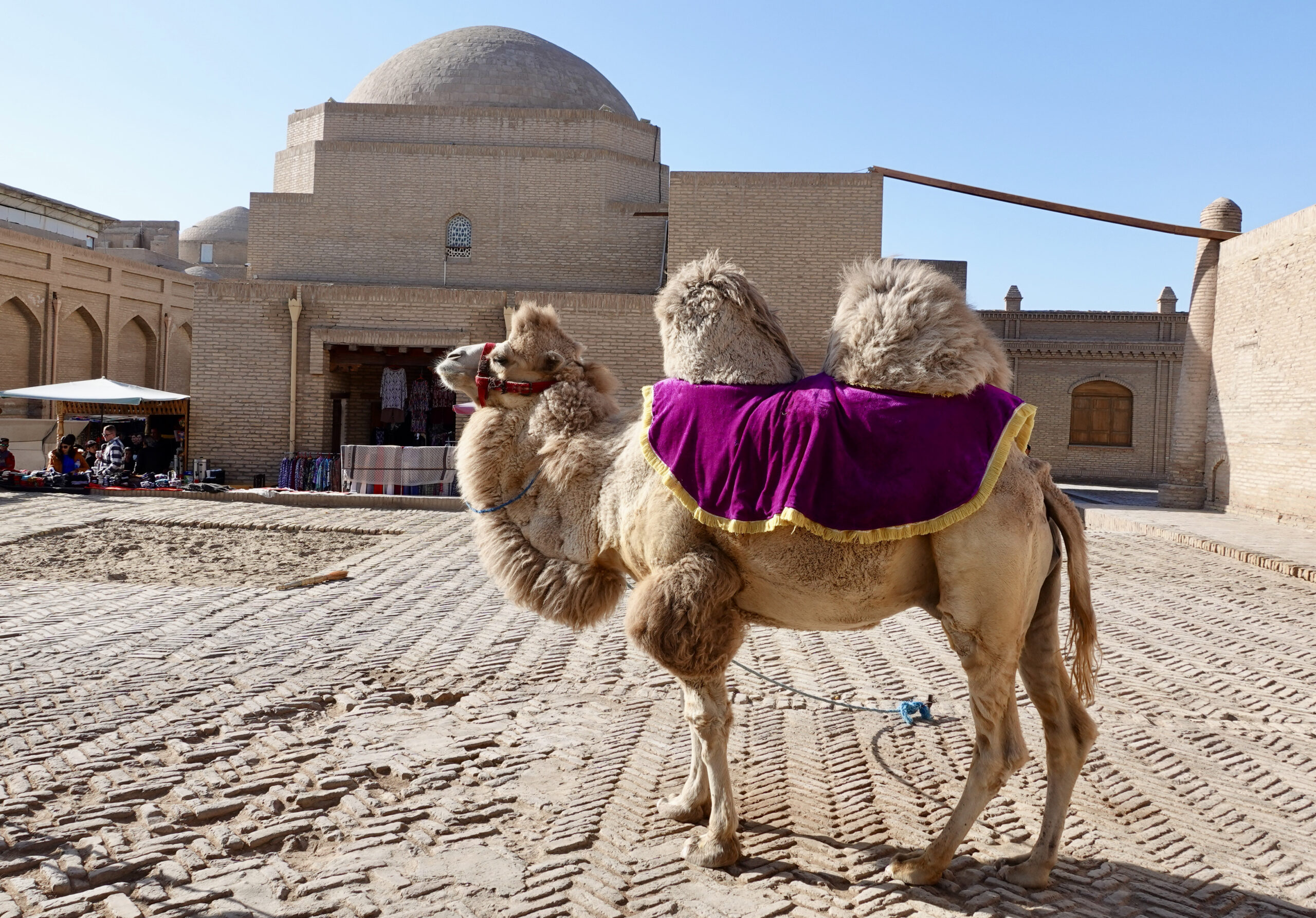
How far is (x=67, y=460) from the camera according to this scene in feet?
57.7

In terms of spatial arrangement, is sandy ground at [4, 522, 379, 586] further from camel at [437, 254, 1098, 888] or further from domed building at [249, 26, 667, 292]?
domed building at [249, 26, 667, 292]

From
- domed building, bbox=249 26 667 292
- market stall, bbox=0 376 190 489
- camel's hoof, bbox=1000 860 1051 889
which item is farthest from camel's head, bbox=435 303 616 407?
domed building, bbox=249 26 667 292

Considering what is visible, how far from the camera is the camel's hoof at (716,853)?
324cm

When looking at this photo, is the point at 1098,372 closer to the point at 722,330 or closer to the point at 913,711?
the point at 913,711

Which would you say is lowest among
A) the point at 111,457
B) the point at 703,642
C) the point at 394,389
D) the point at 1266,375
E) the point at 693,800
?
the point at 693,800

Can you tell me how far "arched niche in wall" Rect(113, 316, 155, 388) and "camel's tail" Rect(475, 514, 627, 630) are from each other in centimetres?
3043

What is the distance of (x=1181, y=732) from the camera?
16.0ft

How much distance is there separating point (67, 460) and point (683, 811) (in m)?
17.9

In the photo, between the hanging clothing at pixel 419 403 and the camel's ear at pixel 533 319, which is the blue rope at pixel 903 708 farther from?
the hanging clothing at pixel 419 403

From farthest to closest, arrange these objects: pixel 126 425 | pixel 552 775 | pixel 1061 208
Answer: pixel 126 425 < pixel 1061 208 < pixel 552 775

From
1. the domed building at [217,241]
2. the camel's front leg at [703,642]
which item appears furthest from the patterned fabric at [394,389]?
the domed building at [217,241]

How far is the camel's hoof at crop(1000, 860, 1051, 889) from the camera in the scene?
10.3 ft

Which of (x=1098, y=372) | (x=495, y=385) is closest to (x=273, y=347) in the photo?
(x=495, y=385)

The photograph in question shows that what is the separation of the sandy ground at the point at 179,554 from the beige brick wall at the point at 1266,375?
14708mm
